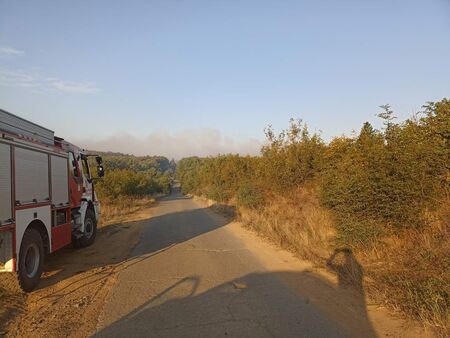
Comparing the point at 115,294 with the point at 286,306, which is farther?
the point at 115,294

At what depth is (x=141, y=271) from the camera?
875 centimetres

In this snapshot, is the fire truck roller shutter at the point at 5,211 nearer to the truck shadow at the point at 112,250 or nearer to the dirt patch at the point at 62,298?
the dirt patch at the point at 62,298

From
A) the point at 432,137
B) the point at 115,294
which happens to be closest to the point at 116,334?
the point at 115,294

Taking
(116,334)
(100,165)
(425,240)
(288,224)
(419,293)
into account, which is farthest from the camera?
(288,224)

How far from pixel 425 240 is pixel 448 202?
4.10ft

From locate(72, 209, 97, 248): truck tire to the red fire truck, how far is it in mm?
689

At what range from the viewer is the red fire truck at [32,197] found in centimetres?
691

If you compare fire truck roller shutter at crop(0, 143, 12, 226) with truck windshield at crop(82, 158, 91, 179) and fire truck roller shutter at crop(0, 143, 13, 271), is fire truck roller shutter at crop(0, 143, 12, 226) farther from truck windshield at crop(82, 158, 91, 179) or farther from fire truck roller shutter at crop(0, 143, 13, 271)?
truck windshield at crop(82, 158, 91, 179)

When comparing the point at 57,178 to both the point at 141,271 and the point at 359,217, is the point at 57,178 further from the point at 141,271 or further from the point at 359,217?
the point at 359,217

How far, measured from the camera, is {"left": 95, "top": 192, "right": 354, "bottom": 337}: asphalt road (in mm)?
5203

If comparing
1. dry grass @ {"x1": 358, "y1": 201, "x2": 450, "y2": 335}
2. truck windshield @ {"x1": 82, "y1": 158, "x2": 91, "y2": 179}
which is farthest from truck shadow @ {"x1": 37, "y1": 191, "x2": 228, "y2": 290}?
dry grass @ {"x1": 358, "y1": 201, "x2": 450, "y2": 335}

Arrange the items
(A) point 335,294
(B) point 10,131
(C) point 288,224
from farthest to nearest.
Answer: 1. (C) point 288,224
2. (B) point 10,131
3. (A) point 335,294

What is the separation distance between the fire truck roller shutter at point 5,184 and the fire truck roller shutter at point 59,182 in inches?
89.8

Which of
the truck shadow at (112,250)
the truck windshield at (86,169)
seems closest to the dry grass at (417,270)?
the truck shadow at (112,250)
